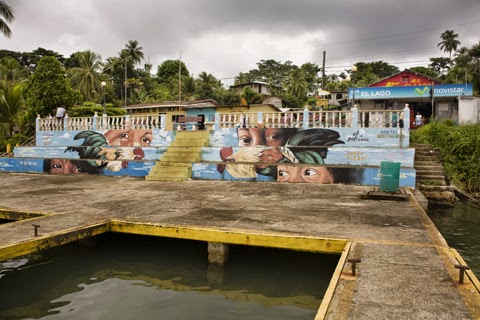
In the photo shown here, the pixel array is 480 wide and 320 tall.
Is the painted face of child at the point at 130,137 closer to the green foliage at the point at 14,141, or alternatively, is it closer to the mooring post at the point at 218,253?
the green foliage at the point at 14,141

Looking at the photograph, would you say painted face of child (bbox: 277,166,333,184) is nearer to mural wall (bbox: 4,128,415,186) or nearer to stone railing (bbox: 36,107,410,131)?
mural wall (bbox: 4,128,415,186)

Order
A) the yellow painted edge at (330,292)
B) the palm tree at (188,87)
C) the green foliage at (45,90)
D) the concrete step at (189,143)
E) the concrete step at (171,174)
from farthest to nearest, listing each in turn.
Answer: the palm tree at (188,87) → the green foliage at (45,90) → the concrete step at (189,143) → the concrete step at (171,174) → the yellow painted edge at (330,292)

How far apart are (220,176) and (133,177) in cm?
347

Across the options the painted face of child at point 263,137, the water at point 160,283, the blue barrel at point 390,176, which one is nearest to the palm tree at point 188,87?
the painted face of child at point 263,137

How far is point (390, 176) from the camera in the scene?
847 cm

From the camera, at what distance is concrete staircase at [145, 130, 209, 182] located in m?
12.5

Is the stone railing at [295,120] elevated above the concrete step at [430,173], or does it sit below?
above

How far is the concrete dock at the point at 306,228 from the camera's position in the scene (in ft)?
10.3

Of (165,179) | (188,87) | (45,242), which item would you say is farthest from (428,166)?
(188,87)

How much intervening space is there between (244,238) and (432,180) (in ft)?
28.6

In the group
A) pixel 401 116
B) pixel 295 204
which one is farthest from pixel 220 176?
pixel 401 116

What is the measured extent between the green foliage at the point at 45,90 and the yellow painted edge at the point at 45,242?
16.3m

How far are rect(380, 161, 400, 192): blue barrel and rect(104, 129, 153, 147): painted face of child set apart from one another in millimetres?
9230

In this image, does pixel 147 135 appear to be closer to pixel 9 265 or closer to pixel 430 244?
pixel 9 265
